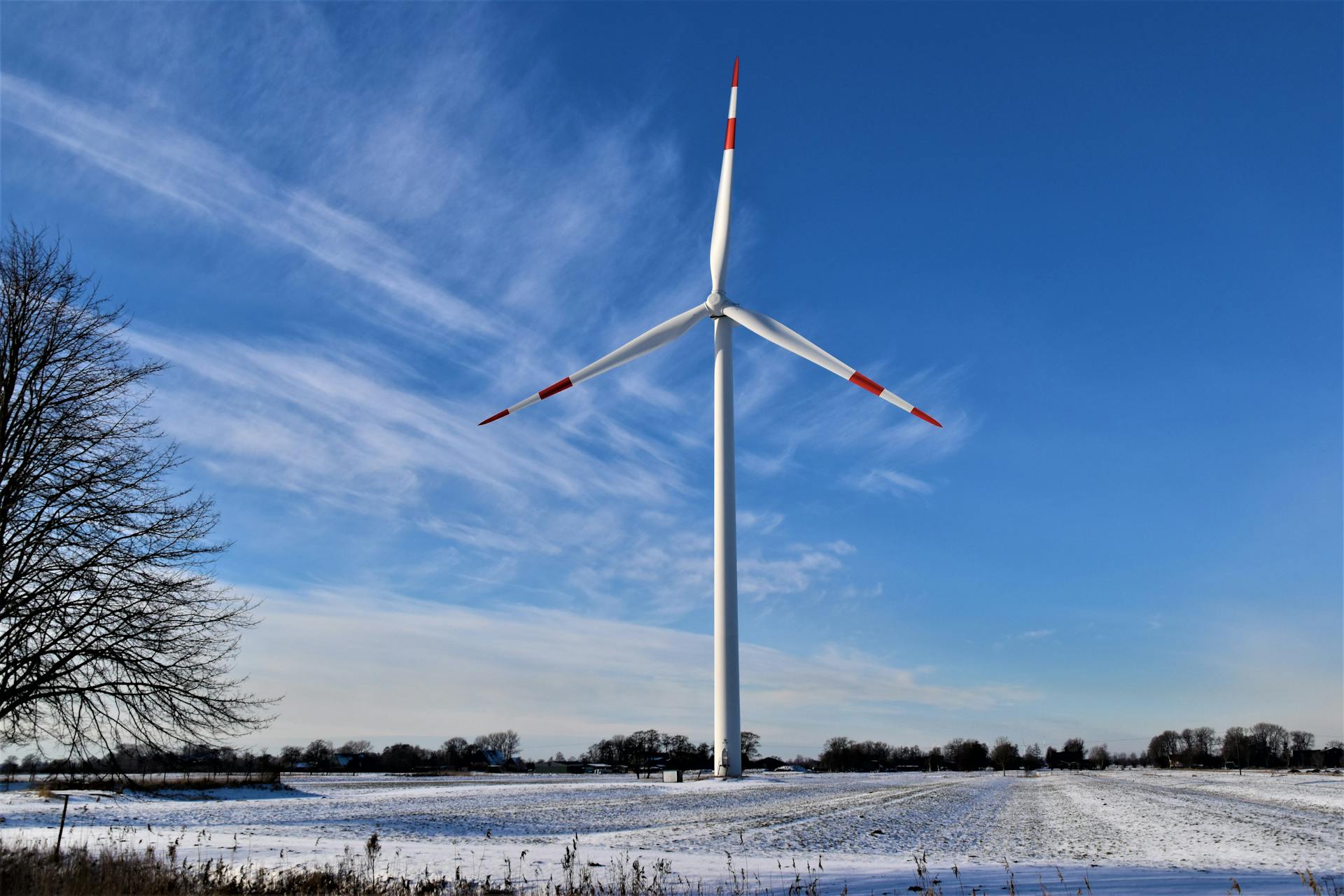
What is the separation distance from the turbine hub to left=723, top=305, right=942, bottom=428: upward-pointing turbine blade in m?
0.41

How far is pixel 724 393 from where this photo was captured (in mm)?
67250

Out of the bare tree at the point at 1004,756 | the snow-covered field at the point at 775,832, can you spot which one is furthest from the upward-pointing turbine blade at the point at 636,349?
the bare tree at the point at 1004,756

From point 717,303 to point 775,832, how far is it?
47.7 metres

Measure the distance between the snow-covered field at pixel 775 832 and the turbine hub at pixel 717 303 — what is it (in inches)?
1378

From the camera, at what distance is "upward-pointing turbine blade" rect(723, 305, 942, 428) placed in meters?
60.7

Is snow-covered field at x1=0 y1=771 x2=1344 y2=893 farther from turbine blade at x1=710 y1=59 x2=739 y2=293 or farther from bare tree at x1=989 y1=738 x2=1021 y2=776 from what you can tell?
bare tree at x1=989 y1=738 x2=1021 y2=776

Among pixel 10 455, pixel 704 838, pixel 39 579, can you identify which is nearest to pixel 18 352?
pixel 10 455

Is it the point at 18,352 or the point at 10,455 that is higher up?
the point at 18,352

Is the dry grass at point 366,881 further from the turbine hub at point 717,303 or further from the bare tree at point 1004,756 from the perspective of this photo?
the bare tree at point 1004,756

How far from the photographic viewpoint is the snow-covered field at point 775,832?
19.1 m

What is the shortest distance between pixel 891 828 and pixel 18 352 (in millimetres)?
29887

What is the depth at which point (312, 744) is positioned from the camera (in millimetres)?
167750

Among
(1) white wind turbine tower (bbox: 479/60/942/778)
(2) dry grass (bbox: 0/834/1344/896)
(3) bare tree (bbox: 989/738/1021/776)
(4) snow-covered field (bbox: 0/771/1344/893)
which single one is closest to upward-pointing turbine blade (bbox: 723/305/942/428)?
(1) white wind turbine tower (bbox: 479/60/942/778)

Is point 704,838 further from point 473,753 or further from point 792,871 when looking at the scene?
point 473,753
